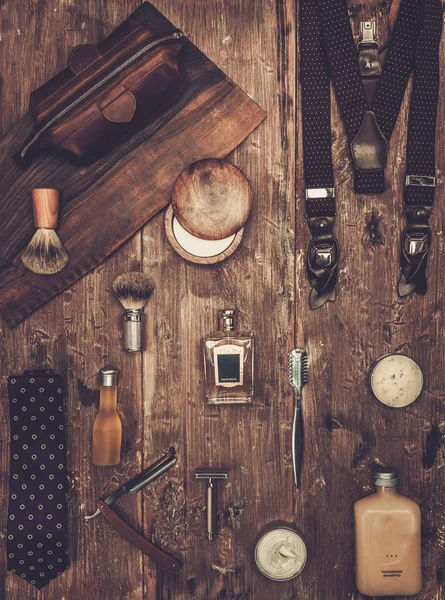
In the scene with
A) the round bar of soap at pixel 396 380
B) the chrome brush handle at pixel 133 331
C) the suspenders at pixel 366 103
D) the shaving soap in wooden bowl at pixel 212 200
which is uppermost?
the suspenders at pixel 366 103

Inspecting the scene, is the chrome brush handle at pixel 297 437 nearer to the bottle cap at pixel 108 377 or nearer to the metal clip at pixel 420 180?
the bottle cap at pixel 108 377

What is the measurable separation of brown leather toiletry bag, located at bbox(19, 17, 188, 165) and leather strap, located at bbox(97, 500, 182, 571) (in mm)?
1165

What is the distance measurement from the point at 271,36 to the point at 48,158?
0.84m

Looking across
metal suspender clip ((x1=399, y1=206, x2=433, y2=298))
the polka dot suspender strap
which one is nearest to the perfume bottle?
the polka dot suspender strap

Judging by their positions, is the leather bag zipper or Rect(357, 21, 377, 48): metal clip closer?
the leather bag zipper

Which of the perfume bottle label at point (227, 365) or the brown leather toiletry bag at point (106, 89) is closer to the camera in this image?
the brown leather toiletry bag at point (106, 89)

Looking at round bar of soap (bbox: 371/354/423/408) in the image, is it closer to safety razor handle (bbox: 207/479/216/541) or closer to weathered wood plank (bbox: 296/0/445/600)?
weathered wood plank (bbox: 296/0/445/600)

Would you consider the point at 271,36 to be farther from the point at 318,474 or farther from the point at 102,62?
the point at 318,474

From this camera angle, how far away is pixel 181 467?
211 centimetres

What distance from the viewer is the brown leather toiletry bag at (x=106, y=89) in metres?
1.91

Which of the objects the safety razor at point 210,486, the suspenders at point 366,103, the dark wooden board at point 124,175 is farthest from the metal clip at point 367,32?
the safety razor at point 210,486

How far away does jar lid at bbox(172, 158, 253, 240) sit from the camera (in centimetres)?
197

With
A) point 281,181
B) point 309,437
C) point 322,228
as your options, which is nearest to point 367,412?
point 309,437

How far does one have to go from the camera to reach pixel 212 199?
6.44 ft
